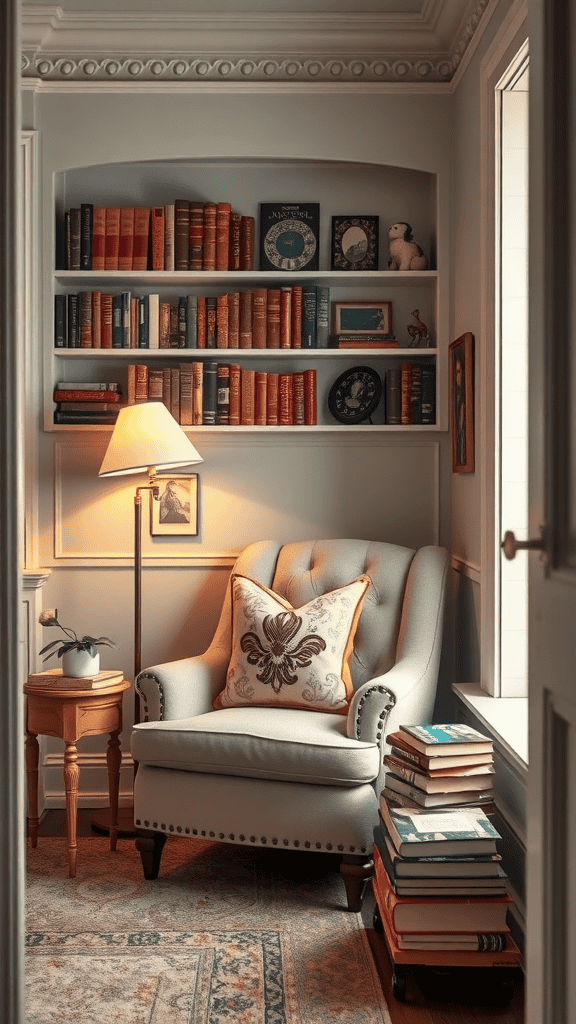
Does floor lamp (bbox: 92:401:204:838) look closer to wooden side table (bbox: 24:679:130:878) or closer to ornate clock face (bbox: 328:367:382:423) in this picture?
wooden side table (bbox: 24:679:130:878)

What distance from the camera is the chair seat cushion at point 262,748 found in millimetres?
2684

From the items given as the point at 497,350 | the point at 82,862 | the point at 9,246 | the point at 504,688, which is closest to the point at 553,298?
the point at 9,246

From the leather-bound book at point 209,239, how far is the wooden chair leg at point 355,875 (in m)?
2.21

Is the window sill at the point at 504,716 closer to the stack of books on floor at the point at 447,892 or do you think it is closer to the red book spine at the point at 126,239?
the stack of books on floor at the point at 447,892

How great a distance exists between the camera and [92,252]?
12.0ft

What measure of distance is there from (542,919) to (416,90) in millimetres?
3162

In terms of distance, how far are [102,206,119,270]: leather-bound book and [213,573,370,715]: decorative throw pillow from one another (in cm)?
145

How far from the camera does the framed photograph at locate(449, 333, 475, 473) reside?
3.21 metres

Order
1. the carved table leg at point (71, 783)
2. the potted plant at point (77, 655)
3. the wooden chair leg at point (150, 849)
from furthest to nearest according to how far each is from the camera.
→ 1. the potted plant at point (77, 655)
2. the carved table leg at point (71, 783)
3. the wooden chair leg at point (150, 849)

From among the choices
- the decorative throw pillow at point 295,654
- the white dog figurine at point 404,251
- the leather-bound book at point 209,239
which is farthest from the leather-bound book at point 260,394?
the decorative throw pillow at point 295,654

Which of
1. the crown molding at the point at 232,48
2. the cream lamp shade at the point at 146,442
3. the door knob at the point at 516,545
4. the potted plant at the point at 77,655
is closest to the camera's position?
the door knob at the point at 516,545

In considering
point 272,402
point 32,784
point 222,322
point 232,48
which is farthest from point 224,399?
point 32,784

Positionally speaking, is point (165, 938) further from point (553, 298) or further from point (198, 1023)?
point (553, 298)

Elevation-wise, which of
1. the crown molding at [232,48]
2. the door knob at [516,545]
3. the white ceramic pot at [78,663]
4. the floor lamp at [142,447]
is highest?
the crown molding at [232,48]
